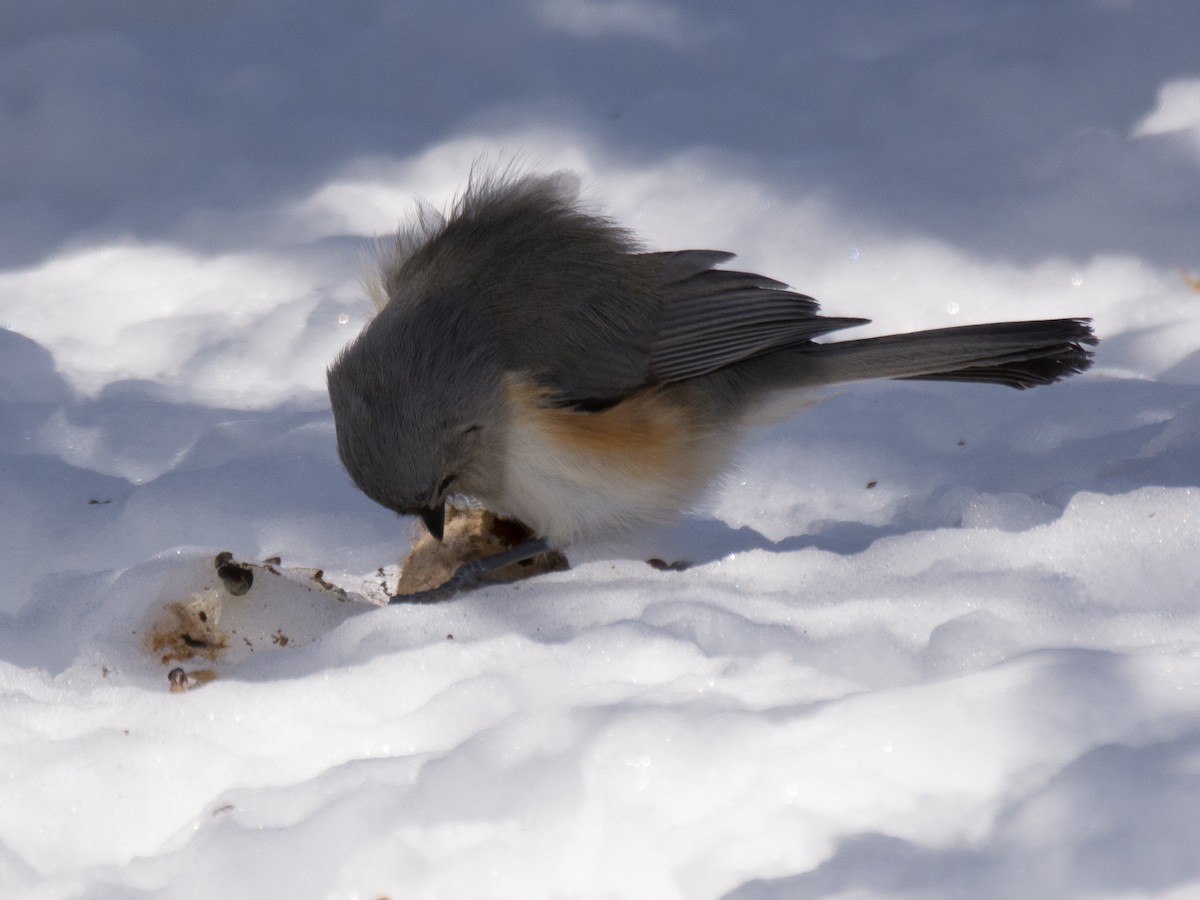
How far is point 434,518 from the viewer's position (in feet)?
10.1

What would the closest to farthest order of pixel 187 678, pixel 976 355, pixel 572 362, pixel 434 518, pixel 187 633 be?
pixel 187 678
pixel 187 633
pixel 434 518
pixel 572 362
pixel 976 355

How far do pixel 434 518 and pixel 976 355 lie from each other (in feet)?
4.71

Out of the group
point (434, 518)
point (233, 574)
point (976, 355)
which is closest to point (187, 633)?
point (233, 574)

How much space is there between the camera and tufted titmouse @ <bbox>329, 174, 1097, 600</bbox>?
300cm

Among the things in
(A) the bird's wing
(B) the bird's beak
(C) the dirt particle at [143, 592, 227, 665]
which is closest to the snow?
(C) the dirt particle at [143, 592, 227, 665]

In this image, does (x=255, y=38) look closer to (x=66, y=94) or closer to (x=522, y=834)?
(x=66, y=94)

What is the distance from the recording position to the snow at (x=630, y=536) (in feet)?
6.65

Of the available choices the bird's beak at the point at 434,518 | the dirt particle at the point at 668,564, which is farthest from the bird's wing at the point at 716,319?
the bird's beak at the point at 434,518

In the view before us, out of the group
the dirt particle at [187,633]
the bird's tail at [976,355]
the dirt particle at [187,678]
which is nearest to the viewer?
the dirt particle at [187,678]

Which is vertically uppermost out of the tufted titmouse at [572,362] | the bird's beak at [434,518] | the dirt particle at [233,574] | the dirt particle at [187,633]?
the tufted titmouse at [572,362]

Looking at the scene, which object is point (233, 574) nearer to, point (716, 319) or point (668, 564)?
point (668, 564)

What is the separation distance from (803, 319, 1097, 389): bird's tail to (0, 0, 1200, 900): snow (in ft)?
1.05

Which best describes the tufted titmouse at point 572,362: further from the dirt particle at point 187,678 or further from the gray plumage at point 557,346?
the dirt particle at point 187,678

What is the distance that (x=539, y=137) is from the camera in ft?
17.0
